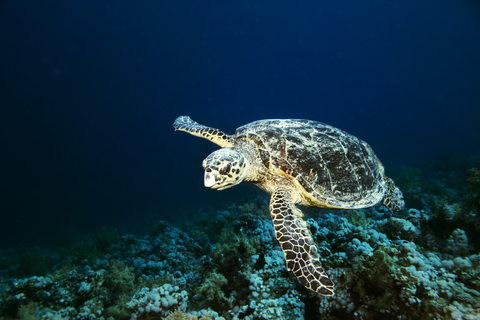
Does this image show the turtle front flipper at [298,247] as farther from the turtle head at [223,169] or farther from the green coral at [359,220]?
the green coral at [359,220]

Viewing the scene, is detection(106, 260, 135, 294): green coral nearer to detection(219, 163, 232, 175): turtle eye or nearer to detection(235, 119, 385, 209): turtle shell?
detection(219, 163, 232, 175): turtle eye

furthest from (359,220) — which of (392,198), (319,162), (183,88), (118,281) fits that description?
(183,88)

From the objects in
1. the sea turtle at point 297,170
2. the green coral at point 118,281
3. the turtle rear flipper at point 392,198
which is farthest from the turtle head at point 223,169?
the turtle rear flipper at point 392,198

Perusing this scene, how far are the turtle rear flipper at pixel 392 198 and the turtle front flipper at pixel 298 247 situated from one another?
2.24 meters

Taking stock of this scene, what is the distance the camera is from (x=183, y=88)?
80.4 meters

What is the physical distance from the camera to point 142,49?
71500 millimetres

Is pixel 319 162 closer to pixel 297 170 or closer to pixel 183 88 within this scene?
Result: pixel 297 170

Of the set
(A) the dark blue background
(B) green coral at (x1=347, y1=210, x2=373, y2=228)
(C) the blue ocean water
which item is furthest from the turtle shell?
(C) the blue ocean water

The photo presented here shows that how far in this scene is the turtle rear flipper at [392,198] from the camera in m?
3.63

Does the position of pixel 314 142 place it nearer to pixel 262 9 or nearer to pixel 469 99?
pixel 262 9

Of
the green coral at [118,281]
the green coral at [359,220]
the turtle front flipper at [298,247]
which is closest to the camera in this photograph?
the turtle front flipper at [298,247]

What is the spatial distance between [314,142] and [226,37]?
108 m

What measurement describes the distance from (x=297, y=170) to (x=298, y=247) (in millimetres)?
1071

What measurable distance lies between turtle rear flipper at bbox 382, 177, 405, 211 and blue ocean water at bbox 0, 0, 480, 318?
44.1ft
